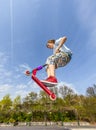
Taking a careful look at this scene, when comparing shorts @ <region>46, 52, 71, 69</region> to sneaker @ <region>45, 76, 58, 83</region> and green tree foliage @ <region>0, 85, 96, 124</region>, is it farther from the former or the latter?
green tree foliage @ <region>0, 85, 96, 124</region>

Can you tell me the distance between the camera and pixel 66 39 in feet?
17.1

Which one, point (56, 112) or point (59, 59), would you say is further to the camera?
point (56, 112)

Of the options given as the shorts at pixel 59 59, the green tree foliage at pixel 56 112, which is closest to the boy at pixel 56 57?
the shorts at pixel 59 59

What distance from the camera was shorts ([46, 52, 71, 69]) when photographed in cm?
538

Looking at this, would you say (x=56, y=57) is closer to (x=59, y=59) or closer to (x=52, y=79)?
(x=59, y=59)

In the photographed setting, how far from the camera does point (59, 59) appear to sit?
5469mm

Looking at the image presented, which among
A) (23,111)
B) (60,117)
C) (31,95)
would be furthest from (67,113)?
(31,95)

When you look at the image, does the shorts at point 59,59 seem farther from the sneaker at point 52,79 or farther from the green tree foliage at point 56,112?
the green tree foliage at point 56,112

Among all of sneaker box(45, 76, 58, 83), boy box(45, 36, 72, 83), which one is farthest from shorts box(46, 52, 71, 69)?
sneaker box(45, 76, 58, 83)

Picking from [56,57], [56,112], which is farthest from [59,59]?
[56,112]

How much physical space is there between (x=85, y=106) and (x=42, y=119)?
714 centimetres

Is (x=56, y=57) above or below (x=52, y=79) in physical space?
above

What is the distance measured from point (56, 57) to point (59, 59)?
12 centimetres

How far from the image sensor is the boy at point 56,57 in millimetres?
5363
